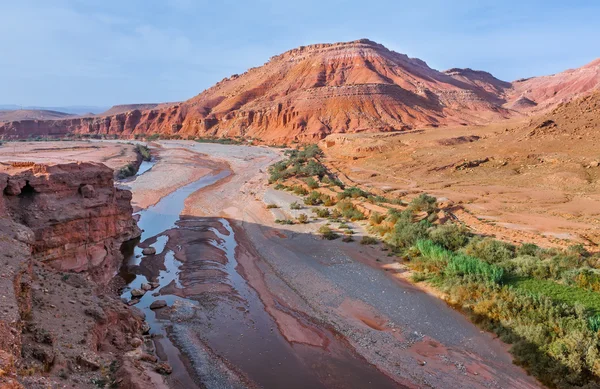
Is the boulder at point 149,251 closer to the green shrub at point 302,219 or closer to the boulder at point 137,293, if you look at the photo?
the boulder at point 137,293

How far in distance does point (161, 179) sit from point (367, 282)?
30.6 m

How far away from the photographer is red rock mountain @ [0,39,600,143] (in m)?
79.1

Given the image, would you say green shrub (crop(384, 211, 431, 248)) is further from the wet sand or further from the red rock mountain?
the red rock mountain

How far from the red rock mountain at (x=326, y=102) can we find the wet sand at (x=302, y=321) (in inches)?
2156

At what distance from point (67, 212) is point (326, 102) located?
73.4 metres

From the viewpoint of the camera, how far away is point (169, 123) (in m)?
105

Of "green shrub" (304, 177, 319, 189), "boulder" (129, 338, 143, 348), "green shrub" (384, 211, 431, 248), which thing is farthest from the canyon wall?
"green shrub" (304, 177, 319, 189)

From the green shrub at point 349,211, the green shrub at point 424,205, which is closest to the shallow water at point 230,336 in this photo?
the green shrub at point 349,211

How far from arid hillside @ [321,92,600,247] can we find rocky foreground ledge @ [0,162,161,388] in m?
16.4

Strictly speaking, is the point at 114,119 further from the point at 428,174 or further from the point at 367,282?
the point at 367,282

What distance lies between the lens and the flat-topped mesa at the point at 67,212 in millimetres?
12586

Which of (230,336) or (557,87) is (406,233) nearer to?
(230,336)

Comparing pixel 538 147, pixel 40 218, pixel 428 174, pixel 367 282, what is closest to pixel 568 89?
pixel 538 147

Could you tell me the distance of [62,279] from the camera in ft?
36.8
